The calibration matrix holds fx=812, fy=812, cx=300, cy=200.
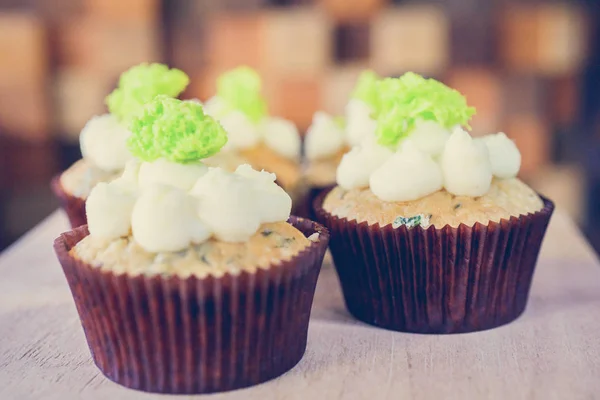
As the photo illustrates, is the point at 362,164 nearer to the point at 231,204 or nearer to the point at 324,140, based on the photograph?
the point at 231,204

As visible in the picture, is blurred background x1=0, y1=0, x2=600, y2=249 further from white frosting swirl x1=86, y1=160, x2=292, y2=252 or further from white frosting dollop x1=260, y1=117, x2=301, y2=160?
white frosting swirl x1=86, y1=160, x2=292, y2=252

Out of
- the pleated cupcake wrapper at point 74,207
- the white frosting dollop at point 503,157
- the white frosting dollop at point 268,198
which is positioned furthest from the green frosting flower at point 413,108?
the pleated cupcake wrapper at point 74,207

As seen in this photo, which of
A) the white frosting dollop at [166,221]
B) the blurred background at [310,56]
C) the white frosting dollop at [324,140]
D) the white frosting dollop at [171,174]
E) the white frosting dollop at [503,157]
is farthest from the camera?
the blurred background at [310,56]

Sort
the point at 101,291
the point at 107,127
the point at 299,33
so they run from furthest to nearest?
1. the point at 299,33
2. the point at 107,127
3. the point at 101,291

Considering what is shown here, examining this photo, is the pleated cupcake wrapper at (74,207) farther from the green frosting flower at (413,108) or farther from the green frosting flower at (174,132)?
the green frosting flower at (413,108)

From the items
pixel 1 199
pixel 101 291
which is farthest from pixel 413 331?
pixel 1 199

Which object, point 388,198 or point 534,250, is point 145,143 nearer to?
point 388,198

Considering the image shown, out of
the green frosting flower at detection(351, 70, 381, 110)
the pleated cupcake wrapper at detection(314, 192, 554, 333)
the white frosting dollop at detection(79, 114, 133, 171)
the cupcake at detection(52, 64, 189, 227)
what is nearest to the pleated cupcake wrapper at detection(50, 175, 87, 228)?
the cupcake at detection(52, 64, 189, 227)
